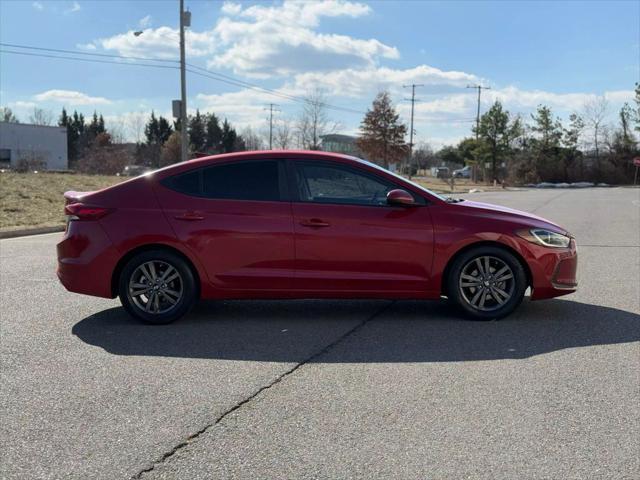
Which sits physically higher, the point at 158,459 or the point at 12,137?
the point at 12,137

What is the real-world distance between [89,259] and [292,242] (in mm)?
1943

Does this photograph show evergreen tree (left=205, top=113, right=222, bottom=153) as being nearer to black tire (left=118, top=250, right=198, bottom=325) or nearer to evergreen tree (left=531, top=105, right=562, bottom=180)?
evergreen tree (left=531, top=105, right=562, bottom=180)

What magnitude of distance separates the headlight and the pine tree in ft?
202

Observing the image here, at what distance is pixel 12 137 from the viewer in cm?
7169

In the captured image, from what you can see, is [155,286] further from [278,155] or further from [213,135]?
[213,135]

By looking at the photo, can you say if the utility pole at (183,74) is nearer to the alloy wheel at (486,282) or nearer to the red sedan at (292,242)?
the red sedan at (292,242)

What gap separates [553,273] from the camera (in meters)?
5.91

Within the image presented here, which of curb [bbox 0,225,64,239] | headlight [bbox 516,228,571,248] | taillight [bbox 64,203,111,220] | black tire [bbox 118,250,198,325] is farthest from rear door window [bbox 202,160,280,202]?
curb [bbox 0,225,64,239]

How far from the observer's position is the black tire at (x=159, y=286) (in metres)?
5.77

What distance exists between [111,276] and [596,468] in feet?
14.5

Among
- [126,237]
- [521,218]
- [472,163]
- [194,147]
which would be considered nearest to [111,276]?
[126,237]

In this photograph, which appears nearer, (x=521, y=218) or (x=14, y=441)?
(x=14, y=441)

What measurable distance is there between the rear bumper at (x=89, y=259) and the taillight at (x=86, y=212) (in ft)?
0.19

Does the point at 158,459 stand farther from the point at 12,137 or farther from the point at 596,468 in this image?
the point at 12,137
